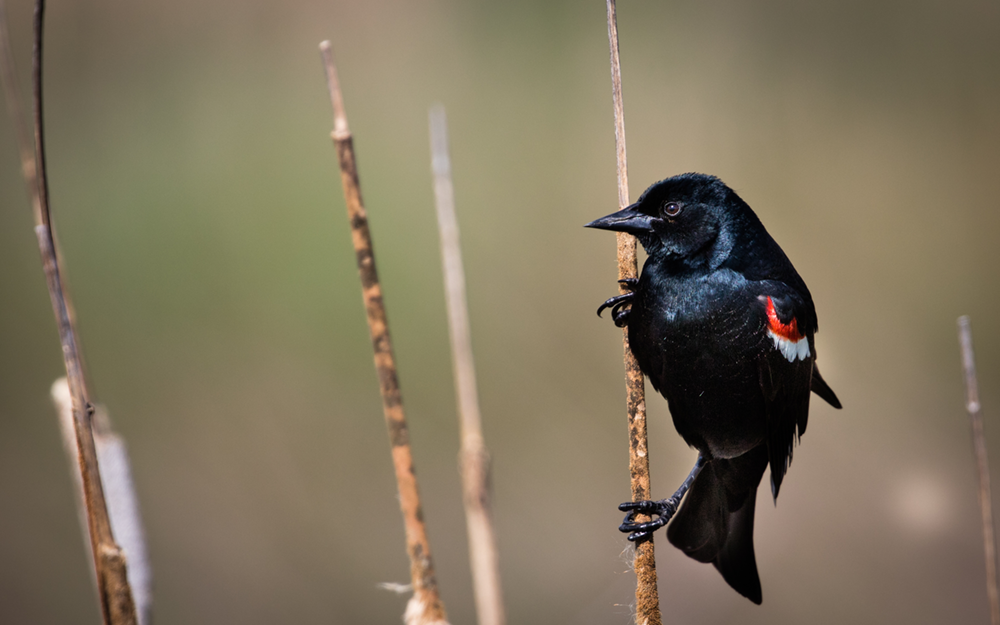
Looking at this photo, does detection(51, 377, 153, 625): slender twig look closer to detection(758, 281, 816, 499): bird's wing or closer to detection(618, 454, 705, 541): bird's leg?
detection(618, 454, 705, 541): bird's leg

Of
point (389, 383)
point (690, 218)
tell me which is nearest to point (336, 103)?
point (389, 383)

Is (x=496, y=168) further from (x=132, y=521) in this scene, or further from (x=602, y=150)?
(x=132, y=521)

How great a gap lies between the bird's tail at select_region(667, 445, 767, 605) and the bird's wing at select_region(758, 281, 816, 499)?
0.21 ft

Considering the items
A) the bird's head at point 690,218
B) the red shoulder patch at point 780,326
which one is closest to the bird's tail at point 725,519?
the red shoulder patch at point 780,326

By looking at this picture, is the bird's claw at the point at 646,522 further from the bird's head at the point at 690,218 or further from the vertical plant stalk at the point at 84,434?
the vertical plant stalk at the point at 84,434

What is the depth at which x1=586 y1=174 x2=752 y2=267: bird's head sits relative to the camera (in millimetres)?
838

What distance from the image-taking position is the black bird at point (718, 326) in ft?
2.78

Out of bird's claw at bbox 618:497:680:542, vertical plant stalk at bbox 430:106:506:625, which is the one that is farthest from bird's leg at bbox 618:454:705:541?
vertical plant stalk at bbox 430:106:506:625

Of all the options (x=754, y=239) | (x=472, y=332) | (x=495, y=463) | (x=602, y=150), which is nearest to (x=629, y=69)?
(x=602, y=150)

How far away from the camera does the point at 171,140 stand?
5.13ft

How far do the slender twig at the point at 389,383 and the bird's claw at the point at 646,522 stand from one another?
0.98 feet

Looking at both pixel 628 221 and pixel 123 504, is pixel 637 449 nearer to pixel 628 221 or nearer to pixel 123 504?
pixel 628 221

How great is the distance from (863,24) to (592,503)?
127 cm

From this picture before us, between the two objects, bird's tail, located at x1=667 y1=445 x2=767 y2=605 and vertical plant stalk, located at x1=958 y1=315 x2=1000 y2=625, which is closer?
vertical plant stalk, located at x1=958 y1=315 x2=1000 y2=625
